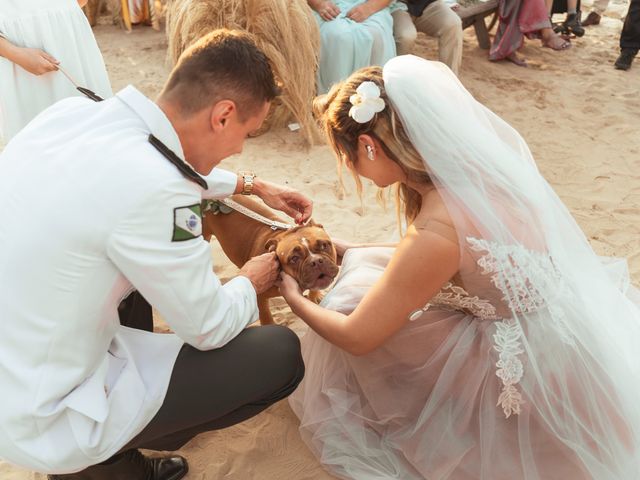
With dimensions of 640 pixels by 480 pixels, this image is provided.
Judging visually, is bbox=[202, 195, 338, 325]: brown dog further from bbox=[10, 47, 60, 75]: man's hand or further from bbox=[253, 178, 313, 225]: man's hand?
bbox=[10, 47, 60, 75]: man's hand

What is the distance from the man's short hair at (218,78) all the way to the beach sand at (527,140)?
162cm

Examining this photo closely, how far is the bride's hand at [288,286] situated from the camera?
2.87 metres

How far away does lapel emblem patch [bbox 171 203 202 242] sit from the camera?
201 cm

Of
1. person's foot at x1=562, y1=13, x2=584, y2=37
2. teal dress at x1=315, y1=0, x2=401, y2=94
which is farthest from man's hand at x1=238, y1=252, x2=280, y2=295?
person's foot at x1=562, y1=13, x2=584, y2=37

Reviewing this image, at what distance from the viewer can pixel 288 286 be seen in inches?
115

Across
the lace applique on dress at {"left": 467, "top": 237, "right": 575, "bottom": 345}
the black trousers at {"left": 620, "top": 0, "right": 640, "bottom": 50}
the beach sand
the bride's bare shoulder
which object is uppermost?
the bride's bare shoulder

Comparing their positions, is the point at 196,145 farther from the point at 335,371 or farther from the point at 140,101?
the point at 335,371

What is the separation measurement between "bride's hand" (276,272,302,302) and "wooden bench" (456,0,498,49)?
5.29 meters

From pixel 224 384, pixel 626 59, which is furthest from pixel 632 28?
pixel 224 384

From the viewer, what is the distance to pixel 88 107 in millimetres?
2219

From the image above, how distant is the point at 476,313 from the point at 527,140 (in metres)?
3.70

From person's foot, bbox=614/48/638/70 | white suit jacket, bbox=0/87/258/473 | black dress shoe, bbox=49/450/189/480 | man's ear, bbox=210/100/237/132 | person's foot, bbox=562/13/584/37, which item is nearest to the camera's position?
white suit jacket, bbox=0/87/258/473

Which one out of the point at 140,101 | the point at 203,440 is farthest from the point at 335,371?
the point at 140,101

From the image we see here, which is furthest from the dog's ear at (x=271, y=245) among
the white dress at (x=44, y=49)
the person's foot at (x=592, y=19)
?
the person's foot at (x=592, y=19)
